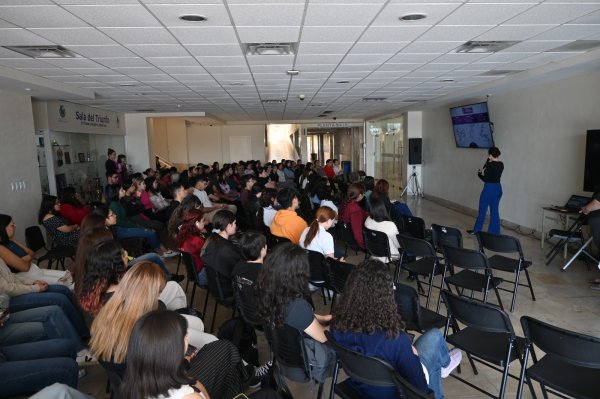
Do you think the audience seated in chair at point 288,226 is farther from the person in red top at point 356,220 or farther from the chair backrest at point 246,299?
the chair backrest at point 246,299

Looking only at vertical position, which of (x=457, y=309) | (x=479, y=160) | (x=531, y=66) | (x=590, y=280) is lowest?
(x=590, y=280)

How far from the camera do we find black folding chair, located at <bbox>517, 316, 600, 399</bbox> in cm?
199

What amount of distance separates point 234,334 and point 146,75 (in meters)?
4.63

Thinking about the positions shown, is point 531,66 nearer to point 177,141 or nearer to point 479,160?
point 479,160

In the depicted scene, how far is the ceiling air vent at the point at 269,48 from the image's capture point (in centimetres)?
470

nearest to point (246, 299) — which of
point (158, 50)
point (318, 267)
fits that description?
point (318, 267)

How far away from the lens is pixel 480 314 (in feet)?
8.07

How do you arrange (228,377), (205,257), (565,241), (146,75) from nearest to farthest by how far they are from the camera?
(228,377), (205,257), (565,241), (146,75)

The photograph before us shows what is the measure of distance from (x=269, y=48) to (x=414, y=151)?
9.09 metres

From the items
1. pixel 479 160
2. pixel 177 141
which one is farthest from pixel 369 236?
pixel 177 141

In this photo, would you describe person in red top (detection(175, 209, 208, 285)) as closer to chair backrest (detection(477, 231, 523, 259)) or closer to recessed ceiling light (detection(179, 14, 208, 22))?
recessed ceiling light (detection(179, 14, 208, 22))

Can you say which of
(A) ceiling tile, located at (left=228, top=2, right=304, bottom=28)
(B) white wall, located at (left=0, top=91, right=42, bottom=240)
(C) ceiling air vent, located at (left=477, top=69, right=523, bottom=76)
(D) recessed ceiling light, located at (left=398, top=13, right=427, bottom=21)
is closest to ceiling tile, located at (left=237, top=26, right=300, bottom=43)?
(A) ceiling tile, located at (left=228, top=2, right=304, bottom=28)

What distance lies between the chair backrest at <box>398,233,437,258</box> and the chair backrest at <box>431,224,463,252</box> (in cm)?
49

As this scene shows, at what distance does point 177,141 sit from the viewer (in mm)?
18844
